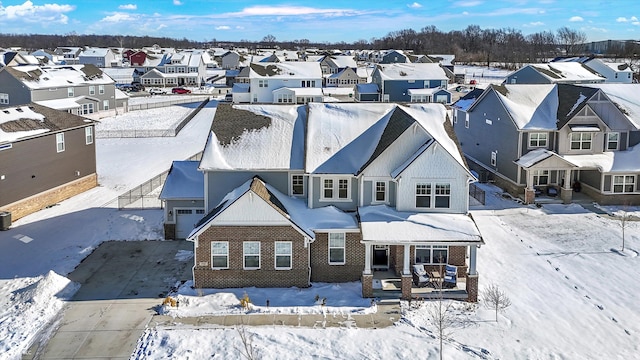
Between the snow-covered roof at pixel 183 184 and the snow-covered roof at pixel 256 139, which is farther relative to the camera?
the snow-covered roof at pixel 183 184

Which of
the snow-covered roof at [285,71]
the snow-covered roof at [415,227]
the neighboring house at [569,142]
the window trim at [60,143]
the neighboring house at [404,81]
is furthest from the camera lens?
the snow-covered roof at [285,71]

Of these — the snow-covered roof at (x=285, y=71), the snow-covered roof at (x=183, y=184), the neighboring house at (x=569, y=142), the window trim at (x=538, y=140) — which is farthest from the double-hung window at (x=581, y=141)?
the snow-covered roof at (x=285, y=71)

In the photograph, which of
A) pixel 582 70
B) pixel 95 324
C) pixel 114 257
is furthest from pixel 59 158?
pixel 582 70

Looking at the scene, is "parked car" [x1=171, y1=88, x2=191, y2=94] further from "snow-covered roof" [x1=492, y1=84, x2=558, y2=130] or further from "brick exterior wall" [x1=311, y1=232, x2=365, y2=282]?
"brick exterior wall" [x1=311, y1=232, x2=365, y2=282]

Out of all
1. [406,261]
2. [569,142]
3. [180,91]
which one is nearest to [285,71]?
[180,91]

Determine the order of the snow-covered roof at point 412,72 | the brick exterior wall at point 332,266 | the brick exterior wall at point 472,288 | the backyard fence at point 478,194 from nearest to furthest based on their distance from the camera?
the brick exterior wall at point 472,288, the brick exterior wall at point 332,266, the backyard fence at point 478,194, the snow-covered roof at point 412,72

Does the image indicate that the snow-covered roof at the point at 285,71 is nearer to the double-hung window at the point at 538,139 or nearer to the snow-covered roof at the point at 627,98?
the snow-covered roof at the point at 627,98

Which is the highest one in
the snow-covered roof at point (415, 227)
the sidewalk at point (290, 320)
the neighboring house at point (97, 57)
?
the neighboring house at point (97, 57)
